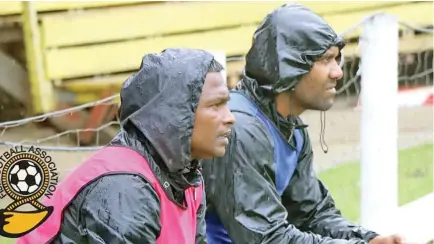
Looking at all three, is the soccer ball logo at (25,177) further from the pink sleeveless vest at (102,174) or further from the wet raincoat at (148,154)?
the wet raincoat at (148,154)

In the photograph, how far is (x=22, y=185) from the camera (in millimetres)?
2273

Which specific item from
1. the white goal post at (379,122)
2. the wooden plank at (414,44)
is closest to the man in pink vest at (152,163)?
the white goal post at (379,122)

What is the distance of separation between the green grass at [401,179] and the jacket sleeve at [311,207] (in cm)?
129

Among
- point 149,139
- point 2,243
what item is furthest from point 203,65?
point 2,243

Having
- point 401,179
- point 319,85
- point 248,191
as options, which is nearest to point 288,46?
point 319,85

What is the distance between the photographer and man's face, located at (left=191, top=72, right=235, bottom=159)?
1.95 m

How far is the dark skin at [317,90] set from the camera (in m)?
2.53

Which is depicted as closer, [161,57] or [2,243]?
[161,57]

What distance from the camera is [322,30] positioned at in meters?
2.50

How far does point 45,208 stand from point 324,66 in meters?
1.05

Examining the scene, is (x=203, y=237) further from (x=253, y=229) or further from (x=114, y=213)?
(x=114, y=213)

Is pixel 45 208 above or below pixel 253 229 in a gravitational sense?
above

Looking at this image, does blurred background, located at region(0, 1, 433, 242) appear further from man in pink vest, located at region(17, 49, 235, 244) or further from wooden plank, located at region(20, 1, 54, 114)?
man in pink vest, located at region(17, 49, 235, 244)

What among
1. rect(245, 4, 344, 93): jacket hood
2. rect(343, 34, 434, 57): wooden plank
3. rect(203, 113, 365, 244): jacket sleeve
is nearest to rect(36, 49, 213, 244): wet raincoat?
rect(203, 113, 365, 244): jacket sleeve
